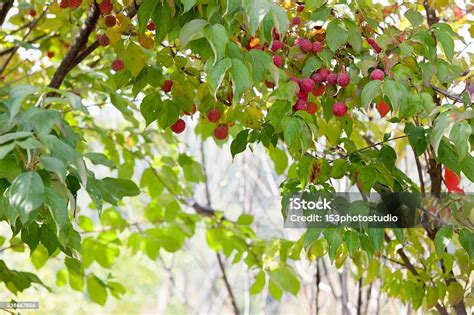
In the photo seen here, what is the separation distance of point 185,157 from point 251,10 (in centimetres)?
123

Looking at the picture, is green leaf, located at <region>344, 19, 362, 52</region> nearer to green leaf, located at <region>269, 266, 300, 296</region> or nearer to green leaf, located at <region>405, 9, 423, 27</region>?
green leaf, located at <region>405, 9, 423, 27</region>

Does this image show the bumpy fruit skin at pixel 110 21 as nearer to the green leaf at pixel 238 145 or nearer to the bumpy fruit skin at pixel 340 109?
the green leaf at pixel 238 145

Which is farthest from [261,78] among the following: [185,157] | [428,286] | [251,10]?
[185,157]

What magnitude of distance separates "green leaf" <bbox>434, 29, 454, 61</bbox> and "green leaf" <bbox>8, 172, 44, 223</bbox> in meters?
0.69

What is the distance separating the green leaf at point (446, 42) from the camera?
1.03m

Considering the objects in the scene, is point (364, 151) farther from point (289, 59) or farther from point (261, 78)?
point (261, 78)

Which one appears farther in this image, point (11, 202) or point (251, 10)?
point (251, 10)

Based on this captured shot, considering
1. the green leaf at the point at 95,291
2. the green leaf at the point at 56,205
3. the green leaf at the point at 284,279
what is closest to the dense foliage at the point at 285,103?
the green leaf at the point at 56,205

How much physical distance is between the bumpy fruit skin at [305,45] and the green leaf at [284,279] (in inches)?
34.8

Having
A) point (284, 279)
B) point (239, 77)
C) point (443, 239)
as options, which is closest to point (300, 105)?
point (239, 77)

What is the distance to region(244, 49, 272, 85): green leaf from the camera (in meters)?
0.91

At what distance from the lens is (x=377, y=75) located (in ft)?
3.21

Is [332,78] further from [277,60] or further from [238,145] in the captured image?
[238,145]

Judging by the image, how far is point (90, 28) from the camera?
1452 mm
